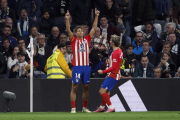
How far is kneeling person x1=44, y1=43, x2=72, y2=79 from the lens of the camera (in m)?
10.6

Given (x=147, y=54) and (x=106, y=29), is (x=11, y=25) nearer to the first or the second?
(x=106, y=29)

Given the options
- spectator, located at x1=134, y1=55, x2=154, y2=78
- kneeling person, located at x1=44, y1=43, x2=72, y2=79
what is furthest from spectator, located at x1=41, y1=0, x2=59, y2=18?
spectator, located at x1=134, y1=55, x2=154, y2=78

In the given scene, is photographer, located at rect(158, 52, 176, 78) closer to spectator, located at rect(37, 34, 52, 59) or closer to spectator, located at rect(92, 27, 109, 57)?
spectator, located at rect(92, 27, 109, 57)

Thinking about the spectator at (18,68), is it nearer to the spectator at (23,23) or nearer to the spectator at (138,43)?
the spectator at (23,23)

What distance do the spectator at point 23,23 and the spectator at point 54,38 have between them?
3.55ft

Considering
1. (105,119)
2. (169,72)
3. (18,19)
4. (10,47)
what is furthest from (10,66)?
(105,119)

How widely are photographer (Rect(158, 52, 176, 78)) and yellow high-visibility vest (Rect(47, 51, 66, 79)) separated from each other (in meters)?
2.94

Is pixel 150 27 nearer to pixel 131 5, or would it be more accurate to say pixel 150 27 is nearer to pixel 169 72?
pixel 131 5

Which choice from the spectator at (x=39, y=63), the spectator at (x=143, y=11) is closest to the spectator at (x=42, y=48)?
the spectator at (x=39, y=63)

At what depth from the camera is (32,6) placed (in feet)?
49.6

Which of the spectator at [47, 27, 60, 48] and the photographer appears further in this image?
the spectator at [47, 27, 60, 48]

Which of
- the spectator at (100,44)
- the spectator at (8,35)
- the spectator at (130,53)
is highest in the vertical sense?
the spectator at (8,35)

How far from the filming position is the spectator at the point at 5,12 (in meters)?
14.1

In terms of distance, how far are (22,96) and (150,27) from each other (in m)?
5.35
